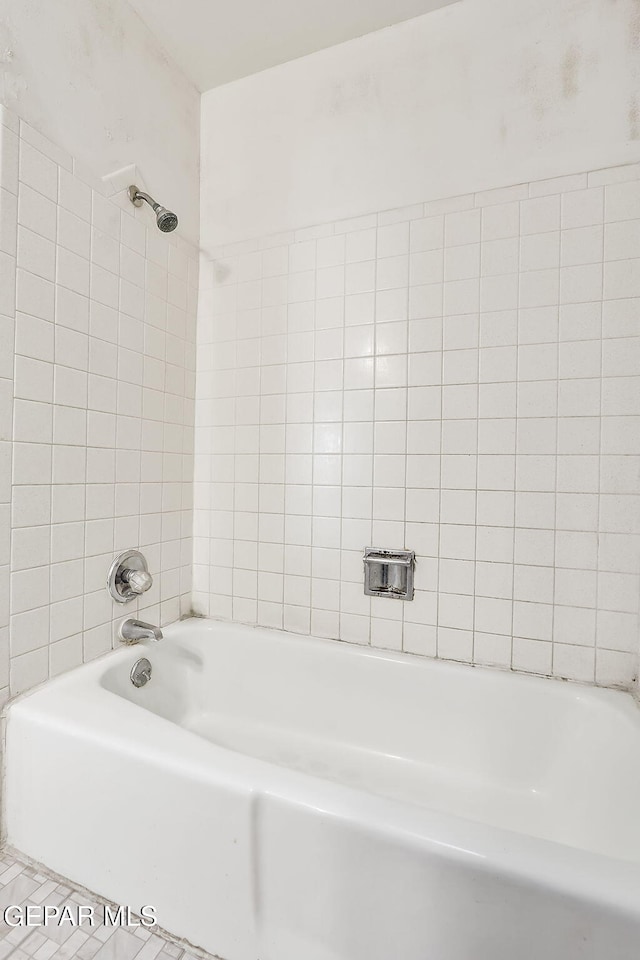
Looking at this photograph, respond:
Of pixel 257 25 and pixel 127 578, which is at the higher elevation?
pixel 257 25

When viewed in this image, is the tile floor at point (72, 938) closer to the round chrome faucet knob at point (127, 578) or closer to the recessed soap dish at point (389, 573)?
the round chrome faucet knob at point (127, 578)

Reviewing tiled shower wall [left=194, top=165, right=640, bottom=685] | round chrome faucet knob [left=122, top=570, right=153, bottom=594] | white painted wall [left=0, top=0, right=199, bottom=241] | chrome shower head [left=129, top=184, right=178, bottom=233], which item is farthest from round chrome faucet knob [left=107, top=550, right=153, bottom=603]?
white painted wall [left=0, top=0, right=199, bottom=241]

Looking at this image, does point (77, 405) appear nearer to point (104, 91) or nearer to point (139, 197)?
point (139, 197)

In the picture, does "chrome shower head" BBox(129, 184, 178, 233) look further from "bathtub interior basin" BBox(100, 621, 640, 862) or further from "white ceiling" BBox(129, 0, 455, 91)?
"bathtub interior basin" BBox(100, 621, 640, 862)

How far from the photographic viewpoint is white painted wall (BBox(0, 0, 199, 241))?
3.61 feet

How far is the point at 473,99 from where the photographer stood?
1354mm

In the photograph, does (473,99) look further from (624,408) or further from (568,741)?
(568,741)

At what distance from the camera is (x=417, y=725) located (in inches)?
53.3

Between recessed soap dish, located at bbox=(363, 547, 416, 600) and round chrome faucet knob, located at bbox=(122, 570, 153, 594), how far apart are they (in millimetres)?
651

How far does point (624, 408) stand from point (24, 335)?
1520 millimetres

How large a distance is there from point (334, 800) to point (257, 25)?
6.86 feet

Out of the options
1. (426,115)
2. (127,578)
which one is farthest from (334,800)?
(426,115)

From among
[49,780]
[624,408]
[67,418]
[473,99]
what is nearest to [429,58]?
[473,99]

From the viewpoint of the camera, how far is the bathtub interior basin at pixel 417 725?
1096mm
